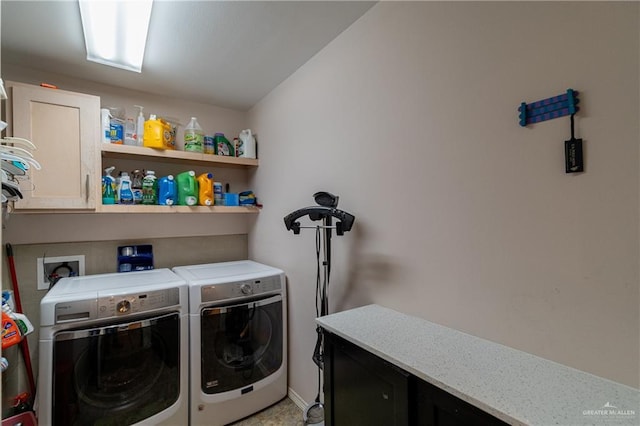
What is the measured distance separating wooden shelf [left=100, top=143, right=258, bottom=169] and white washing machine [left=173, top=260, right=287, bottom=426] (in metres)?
0.90

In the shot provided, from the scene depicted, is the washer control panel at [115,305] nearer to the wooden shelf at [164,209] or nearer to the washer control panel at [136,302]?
the washer control panel at [136,302]

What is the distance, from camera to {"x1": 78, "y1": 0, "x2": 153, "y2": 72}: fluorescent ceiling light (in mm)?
1388

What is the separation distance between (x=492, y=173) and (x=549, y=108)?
25 centimetres

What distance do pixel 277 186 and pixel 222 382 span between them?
4.76 feet

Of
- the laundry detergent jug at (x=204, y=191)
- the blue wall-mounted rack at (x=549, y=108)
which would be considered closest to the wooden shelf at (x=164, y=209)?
the laundry detergent jug at (x=204, y=191)

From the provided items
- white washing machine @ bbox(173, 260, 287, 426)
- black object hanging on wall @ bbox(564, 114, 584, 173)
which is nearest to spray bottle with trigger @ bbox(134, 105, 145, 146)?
white washing machine @ bbox(173, 260, 287, 426)

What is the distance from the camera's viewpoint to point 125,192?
6.84ft

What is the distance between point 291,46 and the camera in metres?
1.82

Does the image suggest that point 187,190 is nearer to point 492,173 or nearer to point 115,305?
point 115,305

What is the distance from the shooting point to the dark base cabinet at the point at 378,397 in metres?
0.81

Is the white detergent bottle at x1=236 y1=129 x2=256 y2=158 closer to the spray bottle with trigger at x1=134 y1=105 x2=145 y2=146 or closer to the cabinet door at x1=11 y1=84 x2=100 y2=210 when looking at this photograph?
the spray bottle with trigger at x1=134 y1=105 x2=145 y2=146

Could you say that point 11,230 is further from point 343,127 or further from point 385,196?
point 385,196

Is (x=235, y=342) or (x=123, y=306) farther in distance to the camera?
Result: (x=235, y=342)

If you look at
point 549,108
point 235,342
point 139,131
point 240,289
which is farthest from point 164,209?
point 549,108
